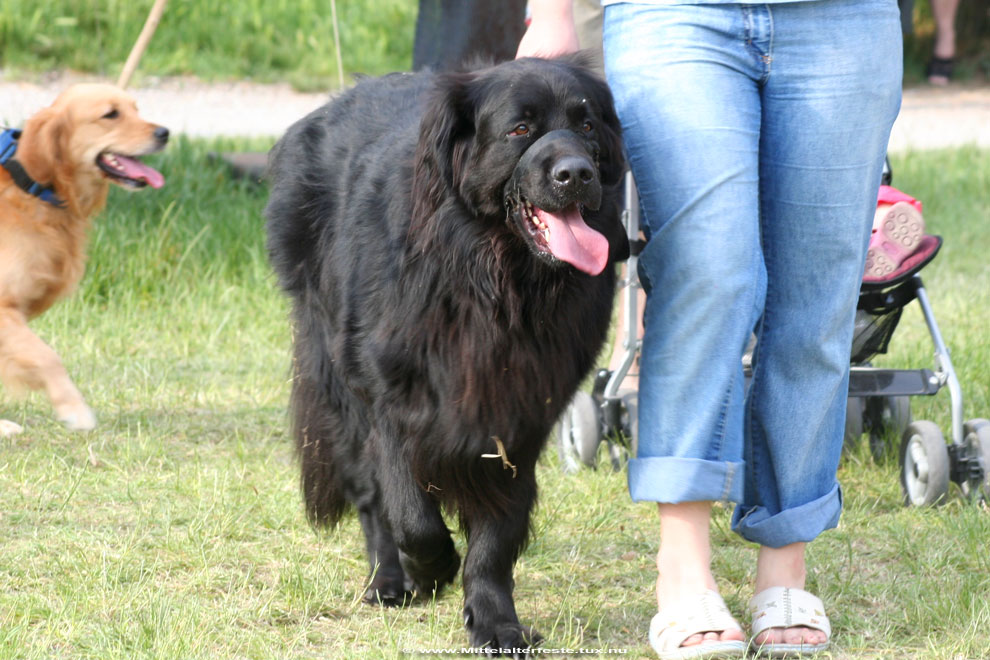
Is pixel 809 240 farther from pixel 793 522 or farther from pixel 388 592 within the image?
pixel 388 592

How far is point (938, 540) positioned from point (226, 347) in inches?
117

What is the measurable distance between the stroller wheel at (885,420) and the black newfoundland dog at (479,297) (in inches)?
65.9

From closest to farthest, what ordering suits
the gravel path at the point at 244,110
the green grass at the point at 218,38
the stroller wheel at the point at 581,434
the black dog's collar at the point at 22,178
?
the stroller wheel at the point at 581,434, the black dog's collar at the point at 22,178, the gravel path at the point at 244,110, the green grass at the point at 218,38

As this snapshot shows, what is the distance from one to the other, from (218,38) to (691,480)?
9.59 metres

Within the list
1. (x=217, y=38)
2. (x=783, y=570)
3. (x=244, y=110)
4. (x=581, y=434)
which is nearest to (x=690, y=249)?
(x=783, y=570)

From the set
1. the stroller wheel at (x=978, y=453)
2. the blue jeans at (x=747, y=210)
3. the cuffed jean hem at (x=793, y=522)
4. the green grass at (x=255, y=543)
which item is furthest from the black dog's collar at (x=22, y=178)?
the stroller wheel at (x=978, y=453)

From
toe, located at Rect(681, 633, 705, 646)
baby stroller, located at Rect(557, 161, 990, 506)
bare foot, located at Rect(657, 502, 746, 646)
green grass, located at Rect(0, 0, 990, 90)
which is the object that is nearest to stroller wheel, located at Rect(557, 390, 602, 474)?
baby stroller, located at Rect(557, 161, 990, 506)

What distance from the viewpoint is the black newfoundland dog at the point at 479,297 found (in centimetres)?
222

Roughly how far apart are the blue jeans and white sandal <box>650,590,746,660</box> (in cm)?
21

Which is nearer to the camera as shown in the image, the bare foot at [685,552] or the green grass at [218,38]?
the bare foot at [685,552]

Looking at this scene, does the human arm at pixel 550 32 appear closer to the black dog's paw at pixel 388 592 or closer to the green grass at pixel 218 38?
the black dog's paw at pixel 388 592

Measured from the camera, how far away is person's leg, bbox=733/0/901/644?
221cm

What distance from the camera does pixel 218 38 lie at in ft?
35.7

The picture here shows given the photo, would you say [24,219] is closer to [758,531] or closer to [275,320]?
[275,320]
